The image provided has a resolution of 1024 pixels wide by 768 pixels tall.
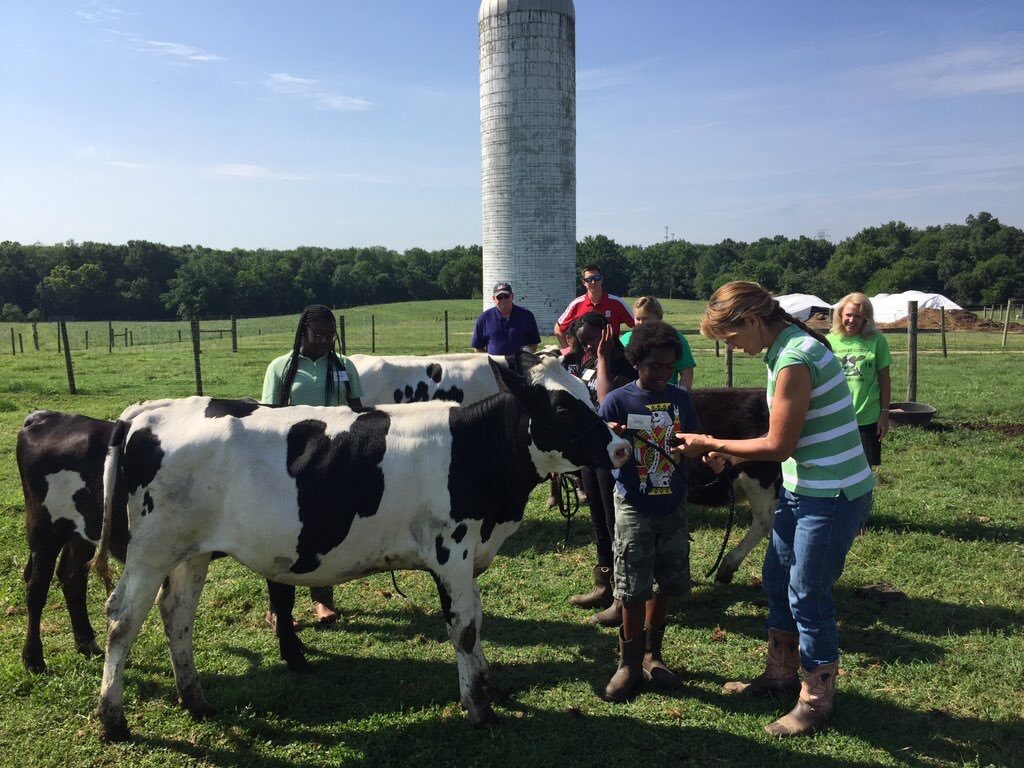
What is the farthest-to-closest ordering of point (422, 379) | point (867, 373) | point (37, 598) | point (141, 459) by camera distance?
1. point (422, 379)
2. point (867, 373)
3. point (37, 598)
4. point (141, 459)

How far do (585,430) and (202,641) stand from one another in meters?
3.38

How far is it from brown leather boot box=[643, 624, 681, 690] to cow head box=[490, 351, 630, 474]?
1307mm

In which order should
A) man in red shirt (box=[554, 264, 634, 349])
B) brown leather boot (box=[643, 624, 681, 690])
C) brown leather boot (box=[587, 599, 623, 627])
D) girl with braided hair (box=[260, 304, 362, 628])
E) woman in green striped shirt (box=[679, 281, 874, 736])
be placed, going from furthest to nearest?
1. man in red shirt (box=[554, 264, 634, 349])
2. brown leather boot (box=[587, 599, 623, 627])
3. girl with braided hair (box=[260, 304, 362, 628])
4. brown leather boot (box=[643, 624, 681, 690])
5. woman in green striped shirt (box=[679, 281, 874, 736])

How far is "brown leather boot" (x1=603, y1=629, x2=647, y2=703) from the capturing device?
4371mm

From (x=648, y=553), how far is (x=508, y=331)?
4322mm

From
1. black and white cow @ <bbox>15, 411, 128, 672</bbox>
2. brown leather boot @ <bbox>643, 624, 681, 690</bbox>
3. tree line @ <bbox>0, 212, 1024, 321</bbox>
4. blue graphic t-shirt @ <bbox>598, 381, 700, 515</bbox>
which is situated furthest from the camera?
tree line @ <bbox>0, 212, 1024, 321</bbox>

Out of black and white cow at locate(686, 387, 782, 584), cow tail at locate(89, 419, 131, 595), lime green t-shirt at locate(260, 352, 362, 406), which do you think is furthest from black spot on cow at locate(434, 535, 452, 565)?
black and white cow at locate(686, 387, 782, 584)

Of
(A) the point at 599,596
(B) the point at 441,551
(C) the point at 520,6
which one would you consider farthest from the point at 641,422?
(C) the point at 520,6

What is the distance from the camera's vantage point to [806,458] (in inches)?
148

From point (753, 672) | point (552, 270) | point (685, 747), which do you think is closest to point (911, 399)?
point (753, 672)

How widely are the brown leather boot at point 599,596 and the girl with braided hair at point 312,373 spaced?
240 cm

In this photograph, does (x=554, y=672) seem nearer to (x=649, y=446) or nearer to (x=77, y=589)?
(x=649, y=446)

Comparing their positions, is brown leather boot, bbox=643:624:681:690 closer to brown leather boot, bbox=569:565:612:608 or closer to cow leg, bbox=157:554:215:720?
brown leather boot, bbox=569:565:612:608

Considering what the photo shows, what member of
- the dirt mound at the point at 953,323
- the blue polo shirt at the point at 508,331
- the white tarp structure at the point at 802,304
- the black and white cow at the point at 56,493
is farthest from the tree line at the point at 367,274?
the black and white cow at the point at 56,493
